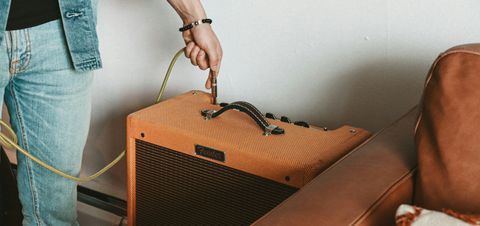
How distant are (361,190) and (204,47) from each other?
585 millimetres

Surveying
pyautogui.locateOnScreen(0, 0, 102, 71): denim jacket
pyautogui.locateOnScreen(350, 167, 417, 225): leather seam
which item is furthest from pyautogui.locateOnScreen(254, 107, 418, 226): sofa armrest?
pyautogui.locateOnScreen(0, 0, 102, 71): denim jacket

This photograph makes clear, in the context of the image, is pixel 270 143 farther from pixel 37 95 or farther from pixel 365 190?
pixel 37 95

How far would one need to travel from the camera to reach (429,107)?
100cm


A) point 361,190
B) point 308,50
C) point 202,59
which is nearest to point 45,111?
point 202,59

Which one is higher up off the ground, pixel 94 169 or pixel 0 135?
pixel 0 135

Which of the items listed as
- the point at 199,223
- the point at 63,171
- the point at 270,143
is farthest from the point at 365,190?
the point at 63,171

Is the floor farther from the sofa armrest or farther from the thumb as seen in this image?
the sofa armrest

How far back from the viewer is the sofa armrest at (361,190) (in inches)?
34.1

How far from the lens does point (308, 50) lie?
1580 mm

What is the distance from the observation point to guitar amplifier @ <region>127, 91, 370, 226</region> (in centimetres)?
125

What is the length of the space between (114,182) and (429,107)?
1382 mm

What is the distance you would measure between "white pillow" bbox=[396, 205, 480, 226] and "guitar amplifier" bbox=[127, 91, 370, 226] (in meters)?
0.36

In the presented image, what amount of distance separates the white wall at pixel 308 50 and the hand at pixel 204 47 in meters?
0.26

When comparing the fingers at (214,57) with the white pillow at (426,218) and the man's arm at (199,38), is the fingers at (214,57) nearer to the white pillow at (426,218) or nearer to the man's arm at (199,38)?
the man's arm at (199,38)
